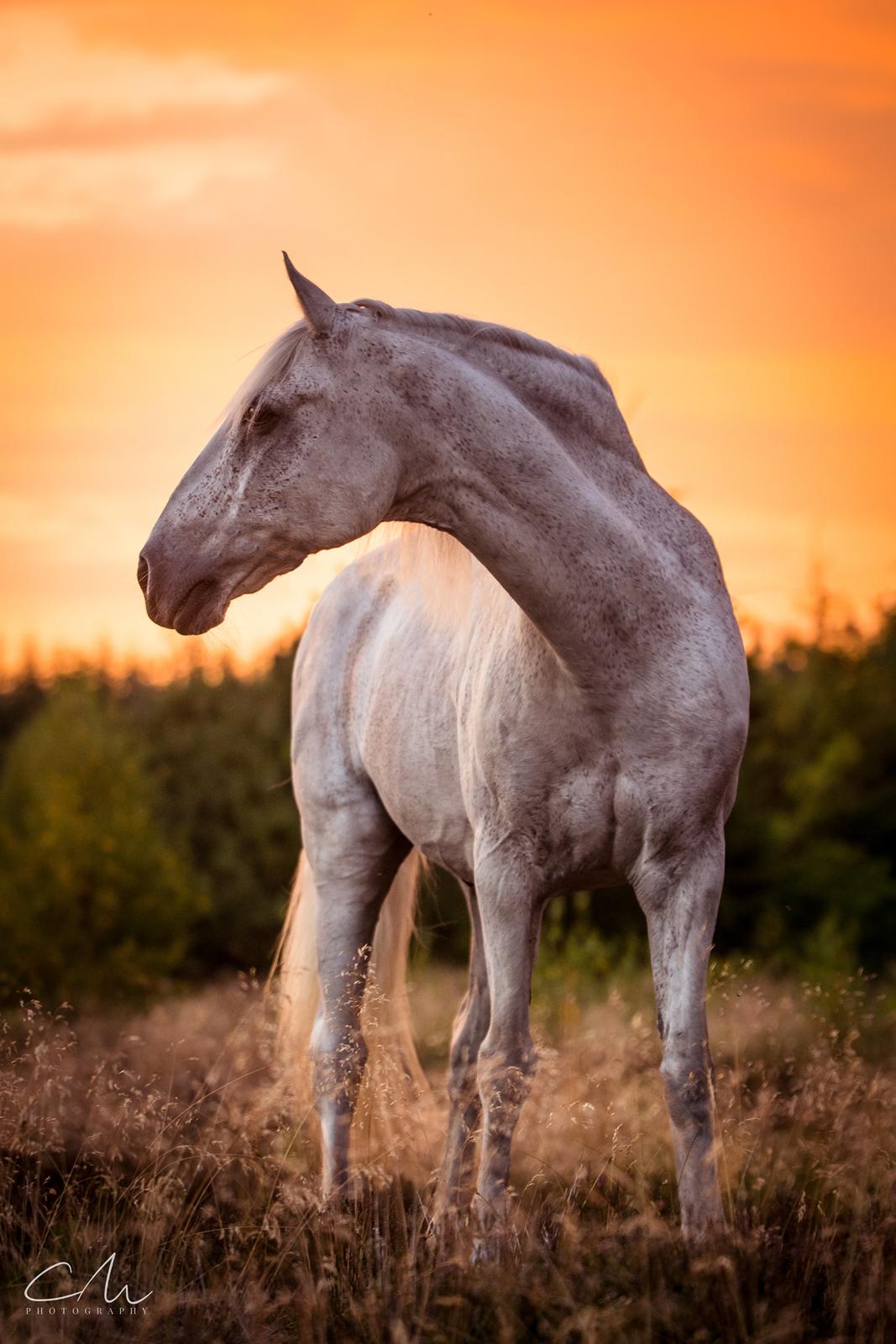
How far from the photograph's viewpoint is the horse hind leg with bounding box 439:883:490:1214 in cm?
448

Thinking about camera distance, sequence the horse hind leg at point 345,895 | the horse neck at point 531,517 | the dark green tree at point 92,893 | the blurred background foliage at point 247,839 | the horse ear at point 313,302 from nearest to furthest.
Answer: the horse ear at point 313,302
the horse neck at point 531,517
the horse hind leg at point 345,895
the dark green tree at point 92,893
the blurred background foliage at point 247,839

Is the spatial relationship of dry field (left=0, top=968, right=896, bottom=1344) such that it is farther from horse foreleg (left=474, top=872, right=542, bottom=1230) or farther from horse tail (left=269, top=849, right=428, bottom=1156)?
horse tail (left=269, top=849, right=428, bottom=1156)

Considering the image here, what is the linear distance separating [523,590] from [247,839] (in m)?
21.0

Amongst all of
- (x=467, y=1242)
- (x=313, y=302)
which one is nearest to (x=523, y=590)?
(x=313, y=302)

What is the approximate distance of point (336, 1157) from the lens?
4840 millimetres

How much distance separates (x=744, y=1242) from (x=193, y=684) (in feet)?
82.9

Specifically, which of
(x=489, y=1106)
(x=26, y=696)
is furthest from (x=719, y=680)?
(x=26, y=696)

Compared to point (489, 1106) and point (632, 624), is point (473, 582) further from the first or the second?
point (489, 1106)

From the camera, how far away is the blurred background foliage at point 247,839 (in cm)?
1739

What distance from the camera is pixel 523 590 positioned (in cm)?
351
